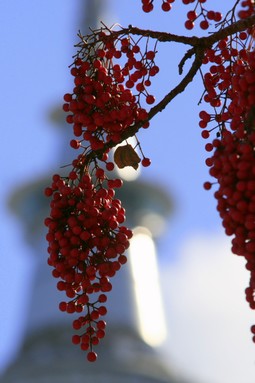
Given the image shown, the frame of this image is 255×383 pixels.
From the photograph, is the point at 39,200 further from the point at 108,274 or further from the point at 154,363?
the point at 108,274

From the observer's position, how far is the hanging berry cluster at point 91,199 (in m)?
4.08

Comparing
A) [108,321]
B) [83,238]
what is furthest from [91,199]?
[108,321]

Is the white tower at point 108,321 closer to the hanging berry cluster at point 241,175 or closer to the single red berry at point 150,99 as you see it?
the single red berry at point 150,99

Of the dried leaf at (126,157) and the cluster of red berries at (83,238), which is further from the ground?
the dried leaf at (126,157)

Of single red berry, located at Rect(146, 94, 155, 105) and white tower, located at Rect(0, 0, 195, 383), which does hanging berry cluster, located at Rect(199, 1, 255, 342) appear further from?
white tower, located at Rect(0, 0, 195, 383)

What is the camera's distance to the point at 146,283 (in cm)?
6594

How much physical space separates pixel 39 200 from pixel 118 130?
59.3 metres

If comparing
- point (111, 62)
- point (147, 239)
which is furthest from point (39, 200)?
point (111, 62)

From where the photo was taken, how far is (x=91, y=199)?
161 inches

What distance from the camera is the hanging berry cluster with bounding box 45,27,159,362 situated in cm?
408

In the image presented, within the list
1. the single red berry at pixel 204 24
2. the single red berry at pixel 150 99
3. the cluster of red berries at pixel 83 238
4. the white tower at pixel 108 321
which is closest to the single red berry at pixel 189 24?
the single red berry at pixel 204 24

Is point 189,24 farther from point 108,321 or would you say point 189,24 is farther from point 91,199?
point 108,321

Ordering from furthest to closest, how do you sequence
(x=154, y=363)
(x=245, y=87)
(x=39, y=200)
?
1. (x=39, y=200)
2. (x=154, y=363)
3. (x=245, y=87)

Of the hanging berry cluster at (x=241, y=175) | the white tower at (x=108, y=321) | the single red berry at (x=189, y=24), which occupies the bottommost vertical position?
the hanging berry cluster at (x=241, y=175)
